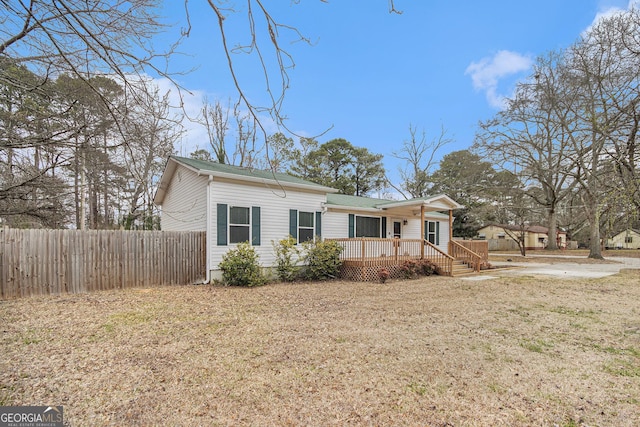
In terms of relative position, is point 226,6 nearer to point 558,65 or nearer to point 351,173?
point 558,65

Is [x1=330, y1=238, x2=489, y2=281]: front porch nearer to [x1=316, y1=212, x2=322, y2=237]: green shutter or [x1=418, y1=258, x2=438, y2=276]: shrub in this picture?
[x1=418, y1=258, x2=438, y2=276]: shrub

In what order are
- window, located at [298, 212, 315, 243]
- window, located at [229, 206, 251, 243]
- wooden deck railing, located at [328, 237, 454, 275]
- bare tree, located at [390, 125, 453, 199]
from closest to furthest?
window, located at [229, 206, 251, 243] < wooden deck railing, located at [328, 237, 454, 275] < window, located at [298, 212, 315, 243] < bare tree, located at [390, 125, 453, 199]

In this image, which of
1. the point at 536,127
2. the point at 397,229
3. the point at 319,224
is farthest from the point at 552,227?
the point at 319,224

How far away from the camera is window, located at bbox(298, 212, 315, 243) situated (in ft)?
38.3

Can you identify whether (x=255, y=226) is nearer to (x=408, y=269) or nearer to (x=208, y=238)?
(x=208, y=238)

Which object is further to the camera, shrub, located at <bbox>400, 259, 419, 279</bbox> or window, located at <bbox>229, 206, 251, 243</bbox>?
shrub, located at <bbox>400, 259, 419, 279</bbox>

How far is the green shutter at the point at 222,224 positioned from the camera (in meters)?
9.80

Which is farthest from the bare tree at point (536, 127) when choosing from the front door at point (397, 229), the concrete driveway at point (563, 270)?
the front door at point (397, 229)

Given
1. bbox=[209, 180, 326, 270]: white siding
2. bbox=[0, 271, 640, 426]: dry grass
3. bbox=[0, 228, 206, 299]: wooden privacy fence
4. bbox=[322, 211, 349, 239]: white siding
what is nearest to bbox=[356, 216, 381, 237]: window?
bbox=[322, 211, 349, 239]: white siding

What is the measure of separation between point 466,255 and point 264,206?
386 inches

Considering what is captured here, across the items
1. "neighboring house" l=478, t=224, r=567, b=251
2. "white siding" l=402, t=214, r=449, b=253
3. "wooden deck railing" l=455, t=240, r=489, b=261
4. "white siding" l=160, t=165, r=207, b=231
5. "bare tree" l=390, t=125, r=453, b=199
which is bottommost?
"neighboring house" l=478, t=224, r=567, b=251

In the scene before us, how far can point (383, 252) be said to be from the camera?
11844mm

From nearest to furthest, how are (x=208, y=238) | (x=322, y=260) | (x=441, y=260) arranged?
(x=208, y=238) < (x=322, y=260) < (x=441, y=260)

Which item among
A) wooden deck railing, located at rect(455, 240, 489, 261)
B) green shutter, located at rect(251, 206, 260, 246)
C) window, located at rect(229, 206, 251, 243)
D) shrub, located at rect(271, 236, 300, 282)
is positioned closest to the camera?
window, located at rect(229, 206, 251, 243)
